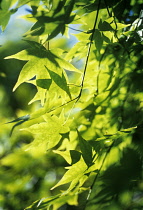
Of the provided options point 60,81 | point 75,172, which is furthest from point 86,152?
point 60,81

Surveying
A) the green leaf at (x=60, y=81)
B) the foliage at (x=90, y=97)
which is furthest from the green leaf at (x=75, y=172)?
the green leaf at (x=60, y=81)

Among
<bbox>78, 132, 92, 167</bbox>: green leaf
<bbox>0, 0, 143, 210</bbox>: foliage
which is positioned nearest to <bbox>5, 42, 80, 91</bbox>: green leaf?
<bbox>0, 0, 143, 210</bbox>: foliage

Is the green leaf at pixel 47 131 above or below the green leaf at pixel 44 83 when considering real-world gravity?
below

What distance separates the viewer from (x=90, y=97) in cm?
71

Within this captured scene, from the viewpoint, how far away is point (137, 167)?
0.54m

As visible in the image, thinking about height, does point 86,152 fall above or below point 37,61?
below

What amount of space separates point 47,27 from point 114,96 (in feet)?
0.93

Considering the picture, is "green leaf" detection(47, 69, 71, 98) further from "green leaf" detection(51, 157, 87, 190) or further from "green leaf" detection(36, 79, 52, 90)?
"green leaf" detection(51, 157, 87, 190)

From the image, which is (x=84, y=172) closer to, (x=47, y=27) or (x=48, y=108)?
(x=48, y=108)

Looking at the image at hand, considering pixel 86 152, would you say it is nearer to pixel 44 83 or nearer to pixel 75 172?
pixel 75 172

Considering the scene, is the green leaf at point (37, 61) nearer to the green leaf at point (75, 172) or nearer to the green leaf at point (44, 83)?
the green leaf at point (44, 83)

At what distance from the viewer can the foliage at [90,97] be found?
517 millimetres

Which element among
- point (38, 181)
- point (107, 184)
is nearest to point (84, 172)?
point (107, 184)

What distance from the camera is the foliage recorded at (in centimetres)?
52
